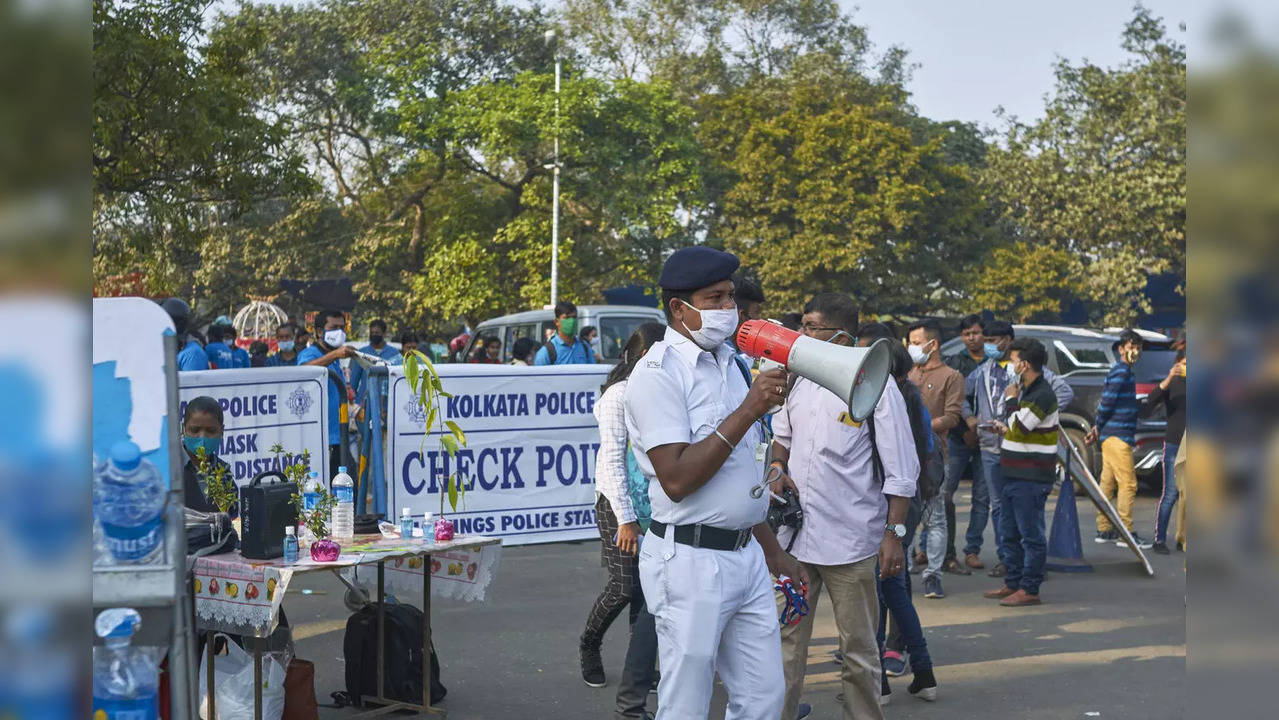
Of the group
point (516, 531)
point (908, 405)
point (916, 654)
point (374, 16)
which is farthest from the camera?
point (374, 16)

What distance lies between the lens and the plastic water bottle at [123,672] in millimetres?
2418

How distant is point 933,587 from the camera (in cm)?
901

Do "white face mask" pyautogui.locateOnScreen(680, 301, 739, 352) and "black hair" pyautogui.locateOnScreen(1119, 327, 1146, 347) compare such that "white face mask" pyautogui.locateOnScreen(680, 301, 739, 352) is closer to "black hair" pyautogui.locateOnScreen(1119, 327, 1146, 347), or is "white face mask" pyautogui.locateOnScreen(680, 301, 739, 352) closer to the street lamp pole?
"black hair" pyautogui.locateOnScreen(1119, 327, 1146, 347)

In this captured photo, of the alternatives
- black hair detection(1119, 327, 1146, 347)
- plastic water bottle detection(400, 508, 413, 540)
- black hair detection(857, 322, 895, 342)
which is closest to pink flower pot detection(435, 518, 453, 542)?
plastic water bottle detection(400, 508, 413, 540)

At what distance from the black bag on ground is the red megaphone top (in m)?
3.18

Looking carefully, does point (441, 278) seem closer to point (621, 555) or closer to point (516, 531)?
point (516, 531)

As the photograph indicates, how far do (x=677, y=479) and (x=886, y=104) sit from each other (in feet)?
127

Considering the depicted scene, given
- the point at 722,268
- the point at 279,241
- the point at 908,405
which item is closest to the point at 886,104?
the point at 279,241

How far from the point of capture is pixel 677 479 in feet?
12.2

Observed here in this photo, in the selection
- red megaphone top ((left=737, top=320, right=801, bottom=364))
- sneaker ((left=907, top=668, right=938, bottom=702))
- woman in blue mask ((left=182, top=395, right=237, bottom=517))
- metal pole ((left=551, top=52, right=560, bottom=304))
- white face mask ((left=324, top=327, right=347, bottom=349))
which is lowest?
sneaker ((left=907, top=668, right=938, bottom=702))

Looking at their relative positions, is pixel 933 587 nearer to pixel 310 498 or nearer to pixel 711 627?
pixel 310 498

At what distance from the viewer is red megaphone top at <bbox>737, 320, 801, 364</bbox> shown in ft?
12.4

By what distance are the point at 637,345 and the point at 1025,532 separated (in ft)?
12.5

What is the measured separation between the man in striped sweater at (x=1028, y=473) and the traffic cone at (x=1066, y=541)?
139 cm
